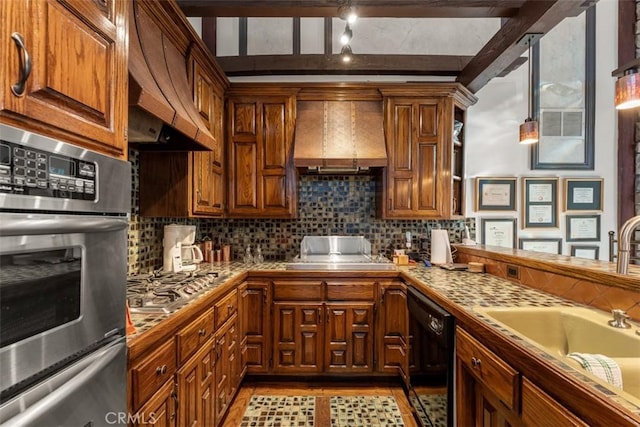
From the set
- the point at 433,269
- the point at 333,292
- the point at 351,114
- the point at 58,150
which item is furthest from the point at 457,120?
the point at 58,150

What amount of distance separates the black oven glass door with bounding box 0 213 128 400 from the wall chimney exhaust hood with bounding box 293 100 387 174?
213 cm

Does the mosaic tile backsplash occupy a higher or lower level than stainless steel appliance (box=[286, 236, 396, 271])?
higher

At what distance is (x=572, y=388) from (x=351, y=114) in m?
2.70

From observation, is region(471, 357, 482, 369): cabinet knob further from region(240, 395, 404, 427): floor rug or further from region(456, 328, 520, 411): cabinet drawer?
region(240, 395, 404, 427): floor rug

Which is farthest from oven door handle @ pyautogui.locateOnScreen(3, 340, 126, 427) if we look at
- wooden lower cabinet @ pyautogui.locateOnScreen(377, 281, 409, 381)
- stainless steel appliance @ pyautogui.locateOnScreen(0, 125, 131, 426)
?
wooden lower cabinet @ pyautogui.locateOnScreen(377, 281, 409, 381)

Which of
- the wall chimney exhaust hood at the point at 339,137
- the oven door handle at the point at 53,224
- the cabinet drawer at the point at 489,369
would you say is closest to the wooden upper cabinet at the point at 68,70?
the oven door handle at the point at 53,224

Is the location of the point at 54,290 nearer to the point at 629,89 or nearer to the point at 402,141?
the point at 629,89

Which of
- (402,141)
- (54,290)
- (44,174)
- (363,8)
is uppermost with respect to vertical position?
(363,8)

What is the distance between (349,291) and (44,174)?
7.48 ft

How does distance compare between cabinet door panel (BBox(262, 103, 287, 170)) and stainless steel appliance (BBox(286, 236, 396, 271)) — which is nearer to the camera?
cabinet door panel (BBox(262, 103, 287, 170))

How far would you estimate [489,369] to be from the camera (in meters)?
1.24

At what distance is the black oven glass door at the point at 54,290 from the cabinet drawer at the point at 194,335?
54 cm

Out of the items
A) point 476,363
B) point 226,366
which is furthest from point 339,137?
point 476,363

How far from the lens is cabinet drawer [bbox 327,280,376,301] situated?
2695 millimetres
